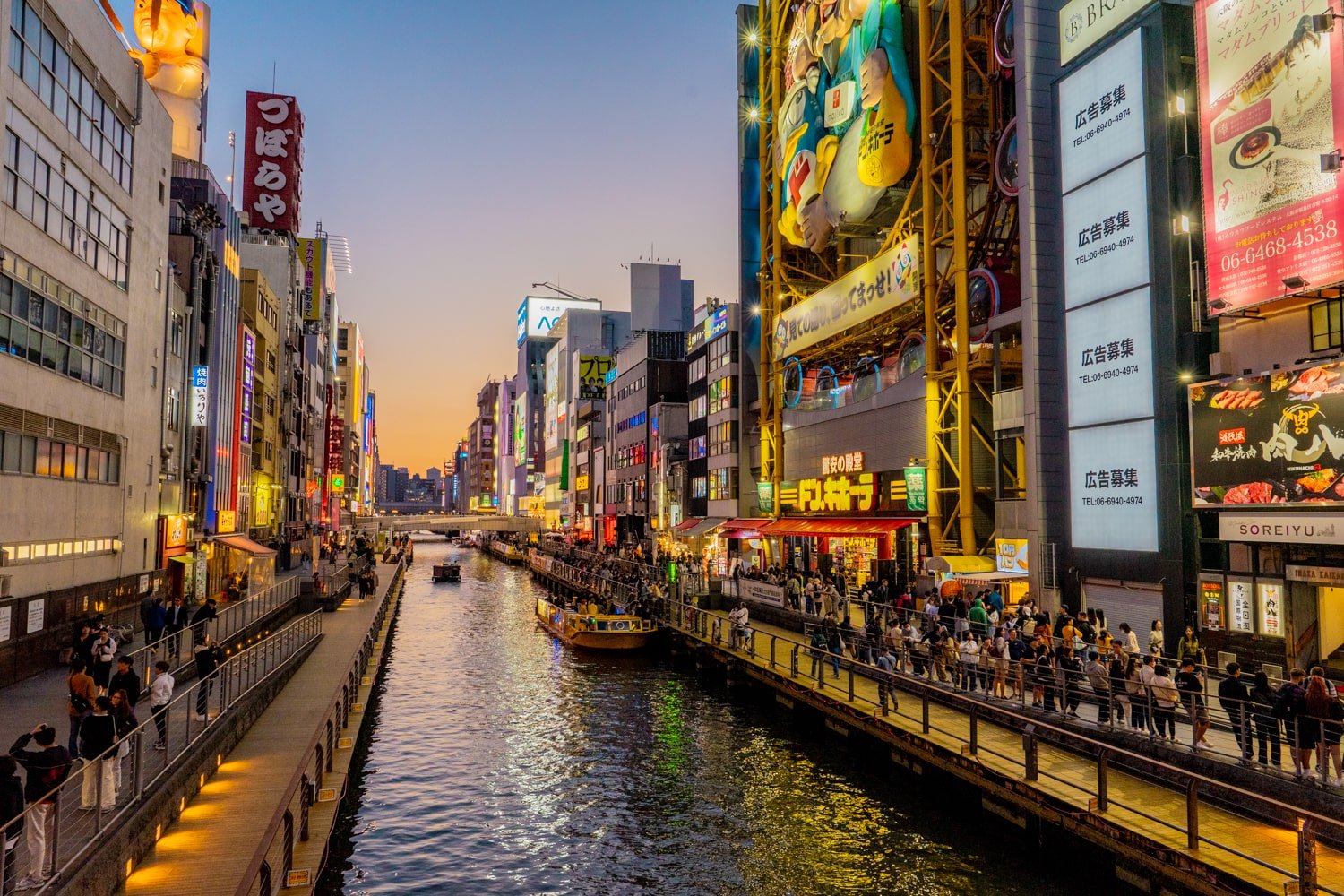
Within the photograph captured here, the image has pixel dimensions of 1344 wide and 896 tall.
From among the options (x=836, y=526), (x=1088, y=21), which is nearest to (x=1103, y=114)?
(x=1088, y=21)

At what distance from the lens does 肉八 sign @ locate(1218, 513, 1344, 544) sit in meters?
22.5

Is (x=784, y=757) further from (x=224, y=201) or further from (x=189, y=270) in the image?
(x=224, y=201)

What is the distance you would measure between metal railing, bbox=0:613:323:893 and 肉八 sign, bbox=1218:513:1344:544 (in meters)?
24.6

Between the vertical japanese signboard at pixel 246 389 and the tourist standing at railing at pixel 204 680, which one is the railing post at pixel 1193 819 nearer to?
the tourist standing at railing at pixel 204 680

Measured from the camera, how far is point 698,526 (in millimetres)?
72062

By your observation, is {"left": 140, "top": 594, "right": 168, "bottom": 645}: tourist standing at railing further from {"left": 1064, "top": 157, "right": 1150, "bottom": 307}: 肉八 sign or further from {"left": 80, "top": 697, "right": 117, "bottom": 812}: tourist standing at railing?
{"left": 1064, "top": 157, "right": 1150, "bottom": 307}: 肉八 sign

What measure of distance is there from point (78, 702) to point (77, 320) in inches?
703

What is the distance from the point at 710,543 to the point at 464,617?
68.9 ft

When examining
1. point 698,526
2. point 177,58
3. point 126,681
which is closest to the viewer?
point 126,681

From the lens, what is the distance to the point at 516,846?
65.8ft

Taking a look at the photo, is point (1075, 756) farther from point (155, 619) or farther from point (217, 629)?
point (217, 629)

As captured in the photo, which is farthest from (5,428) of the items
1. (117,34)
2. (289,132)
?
(289,132)

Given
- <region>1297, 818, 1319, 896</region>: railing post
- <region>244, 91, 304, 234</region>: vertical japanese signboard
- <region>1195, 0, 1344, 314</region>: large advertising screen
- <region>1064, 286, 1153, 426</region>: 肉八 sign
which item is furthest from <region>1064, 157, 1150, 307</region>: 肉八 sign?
<region>244, 91, 304, 234</region>: vertical japanese signboard

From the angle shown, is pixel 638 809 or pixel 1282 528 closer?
pixel 638 809
